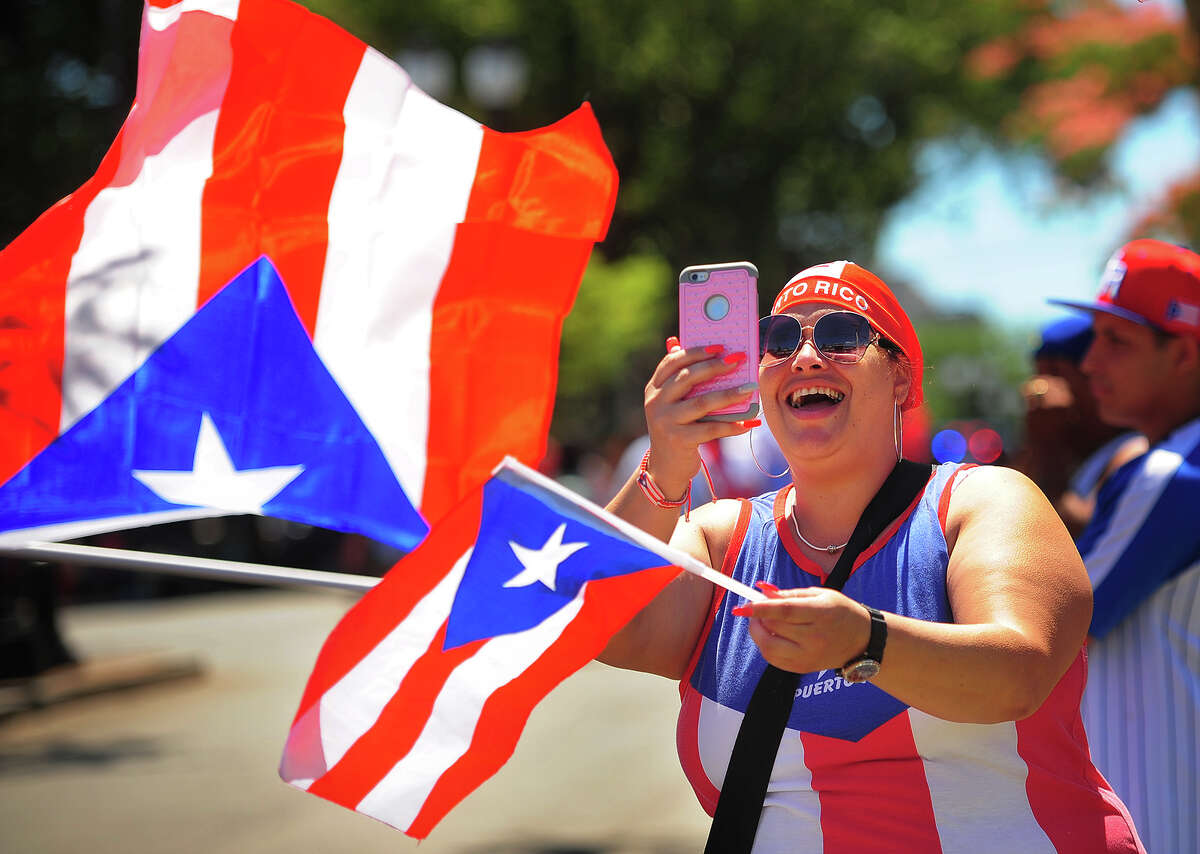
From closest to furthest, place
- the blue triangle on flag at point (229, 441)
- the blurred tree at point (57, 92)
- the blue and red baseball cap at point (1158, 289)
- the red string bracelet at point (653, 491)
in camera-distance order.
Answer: the red string bracelet at point (653, 491) → the blue triangle on flag at point (229, 441) → the blue and red baseball cap at point (1158, 289) → the blurred tree at point (57, 92)

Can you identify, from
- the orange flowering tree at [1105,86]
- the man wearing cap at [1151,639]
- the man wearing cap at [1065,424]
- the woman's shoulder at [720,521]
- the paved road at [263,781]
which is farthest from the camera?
the orange flowering tree at [1105,86]

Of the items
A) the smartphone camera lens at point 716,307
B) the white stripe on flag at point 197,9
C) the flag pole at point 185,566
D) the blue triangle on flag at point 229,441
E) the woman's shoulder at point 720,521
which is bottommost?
the flag pole at point 185,566

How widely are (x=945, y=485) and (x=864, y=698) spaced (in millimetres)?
390

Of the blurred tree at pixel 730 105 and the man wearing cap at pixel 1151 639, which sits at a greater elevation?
the blurred tree at pixel 730 105

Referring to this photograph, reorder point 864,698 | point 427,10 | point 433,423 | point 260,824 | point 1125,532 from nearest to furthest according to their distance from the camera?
point 864,698, point 433,423, point 1125,532, point 260,824, point 427,10

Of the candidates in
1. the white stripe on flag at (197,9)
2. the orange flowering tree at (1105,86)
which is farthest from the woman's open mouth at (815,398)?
the orange flowering tree at (1105,86)

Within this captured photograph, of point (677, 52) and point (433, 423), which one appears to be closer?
point (433, 423)

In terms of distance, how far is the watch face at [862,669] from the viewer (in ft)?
5.79

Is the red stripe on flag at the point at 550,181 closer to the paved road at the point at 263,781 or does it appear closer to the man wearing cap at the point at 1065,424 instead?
the man wearing cap at the point at 1065,424

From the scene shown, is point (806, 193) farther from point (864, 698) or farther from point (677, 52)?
point (864, 698)

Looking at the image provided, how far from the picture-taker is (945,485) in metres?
2.23

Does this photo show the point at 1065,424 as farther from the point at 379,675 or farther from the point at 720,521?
the point at 379,675

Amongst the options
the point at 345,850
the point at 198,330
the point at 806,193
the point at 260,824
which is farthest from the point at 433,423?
the point at 806,193

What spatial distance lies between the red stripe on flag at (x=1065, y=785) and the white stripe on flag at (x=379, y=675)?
3.20 ft
